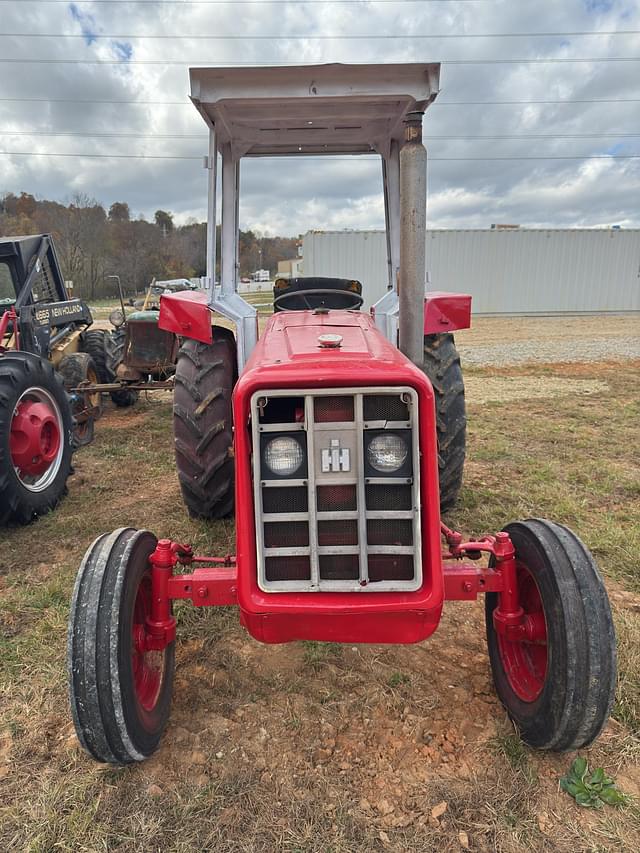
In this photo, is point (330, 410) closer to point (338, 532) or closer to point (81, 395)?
point (338, 532)

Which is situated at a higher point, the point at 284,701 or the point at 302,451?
the point at 302,451

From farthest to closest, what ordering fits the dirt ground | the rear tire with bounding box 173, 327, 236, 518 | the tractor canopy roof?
the dirt ground < the rear tire with bounding box 173, 327, 236, 518 < the tractor canopy roof

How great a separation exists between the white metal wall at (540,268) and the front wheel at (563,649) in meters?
24.6

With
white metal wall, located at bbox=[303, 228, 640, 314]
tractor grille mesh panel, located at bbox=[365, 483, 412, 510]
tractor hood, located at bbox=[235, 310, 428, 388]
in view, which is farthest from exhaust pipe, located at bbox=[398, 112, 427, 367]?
white metal wall, located at bbox=[303, 228, 640, 314]

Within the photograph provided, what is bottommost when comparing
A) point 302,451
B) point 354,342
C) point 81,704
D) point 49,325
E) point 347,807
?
point 347,807

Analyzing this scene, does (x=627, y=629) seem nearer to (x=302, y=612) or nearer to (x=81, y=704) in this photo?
(x=302, y=612)

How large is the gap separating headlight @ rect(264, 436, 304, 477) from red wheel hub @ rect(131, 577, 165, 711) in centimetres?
85

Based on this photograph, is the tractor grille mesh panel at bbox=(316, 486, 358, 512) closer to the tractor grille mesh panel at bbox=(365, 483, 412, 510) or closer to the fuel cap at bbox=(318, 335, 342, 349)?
the tractor grille mesh panel at bbox=(365, 483, 412, 510)

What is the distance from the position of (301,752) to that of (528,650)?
3.32 ft

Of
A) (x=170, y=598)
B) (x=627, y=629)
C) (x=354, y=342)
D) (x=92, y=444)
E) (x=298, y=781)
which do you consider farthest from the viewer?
(x=92, y=444)

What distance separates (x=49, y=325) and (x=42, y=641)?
4.43 meters

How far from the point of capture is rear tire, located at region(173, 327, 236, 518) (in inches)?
138

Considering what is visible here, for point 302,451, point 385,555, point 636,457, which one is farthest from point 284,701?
point 636,457

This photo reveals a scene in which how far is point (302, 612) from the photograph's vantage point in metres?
1.97
